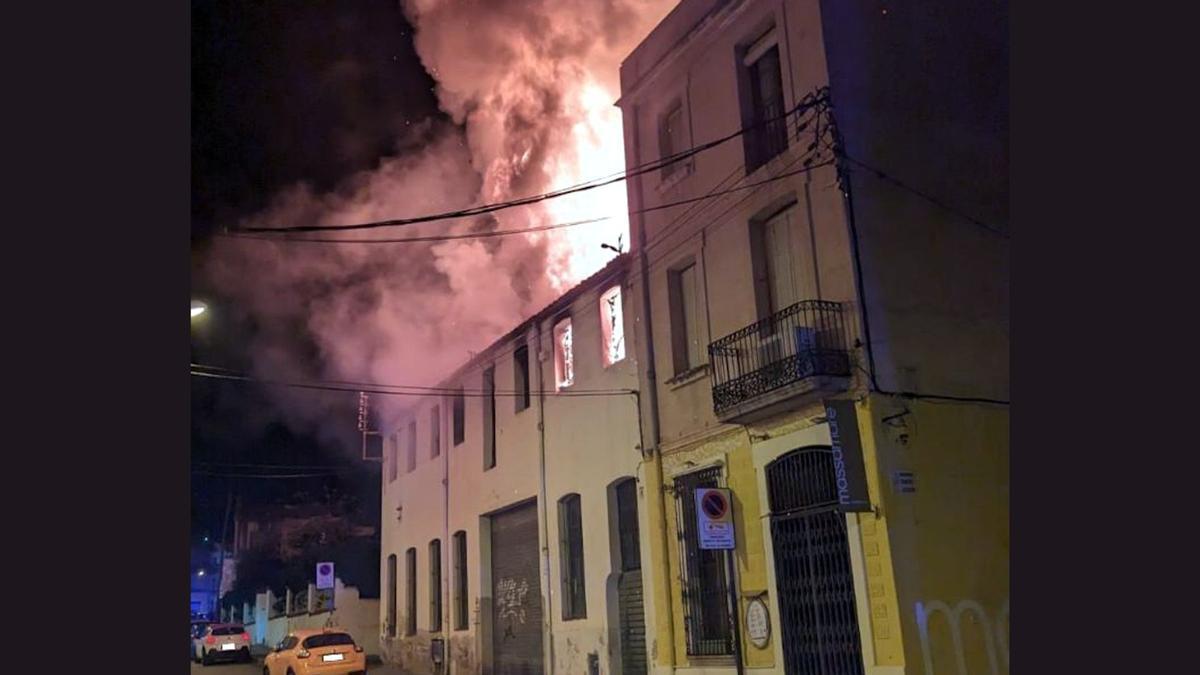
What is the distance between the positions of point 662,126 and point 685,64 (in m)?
1.21

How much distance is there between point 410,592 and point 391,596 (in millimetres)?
2059

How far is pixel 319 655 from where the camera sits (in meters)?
20.5

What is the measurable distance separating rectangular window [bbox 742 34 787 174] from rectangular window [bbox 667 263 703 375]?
90.9 inches

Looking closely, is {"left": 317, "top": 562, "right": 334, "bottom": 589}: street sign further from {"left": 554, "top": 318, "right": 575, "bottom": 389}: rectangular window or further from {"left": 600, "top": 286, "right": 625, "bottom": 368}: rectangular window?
{"left": 600, "top": 286, "right": 625, "bottom": 368}: rectangular window

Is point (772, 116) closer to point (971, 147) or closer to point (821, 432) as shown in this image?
point (971, 147)

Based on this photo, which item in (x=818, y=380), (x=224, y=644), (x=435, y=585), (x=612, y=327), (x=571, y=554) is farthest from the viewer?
(x=224, y=644)

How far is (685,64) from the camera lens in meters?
16.3

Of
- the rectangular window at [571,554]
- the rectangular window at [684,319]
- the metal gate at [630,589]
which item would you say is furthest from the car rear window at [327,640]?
the rectangular window at [684,319]

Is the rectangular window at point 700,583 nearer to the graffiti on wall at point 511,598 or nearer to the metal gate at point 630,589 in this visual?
the metal gate at point 630,589

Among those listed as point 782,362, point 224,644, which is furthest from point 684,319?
point 224,644

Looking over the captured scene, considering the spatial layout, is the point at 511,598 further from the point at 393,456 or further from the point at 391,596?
the point at 393,456

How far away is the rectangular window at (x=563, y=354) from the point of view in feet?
64.8

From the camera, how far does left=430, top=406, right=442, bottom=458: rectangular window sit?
86.4 feet

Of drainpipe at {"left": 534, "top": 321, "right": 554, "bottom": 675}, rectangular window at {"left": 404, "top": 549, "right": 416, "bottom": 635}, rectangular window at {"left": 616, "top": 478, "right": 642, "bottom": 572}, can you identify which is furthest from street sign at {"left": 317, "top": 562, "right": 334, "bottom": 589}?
rectangular window at {"left": 616, "top": 478, "right": 642, "bottom": 572}
